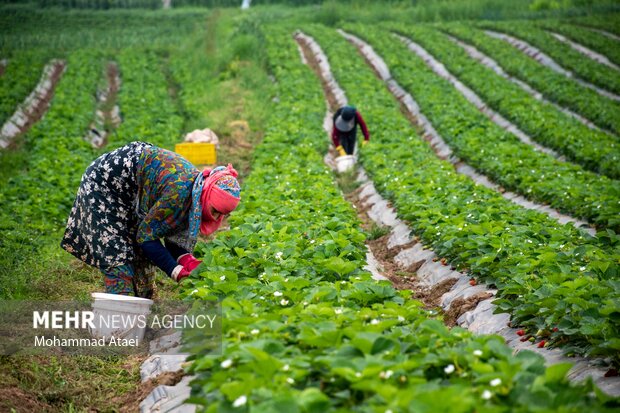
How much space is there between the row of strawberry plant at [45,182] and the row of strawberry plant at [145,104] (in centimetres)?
100

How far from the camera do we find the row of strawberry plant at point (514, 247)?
4.40 meters

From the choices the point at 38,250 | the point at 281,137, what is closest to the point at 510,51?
the point at 281,137

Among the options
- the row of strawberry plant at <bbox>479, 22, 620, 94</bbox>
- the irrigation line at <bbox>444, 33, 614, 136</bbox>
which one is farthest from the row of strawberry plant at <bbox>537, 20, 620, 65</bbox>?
the irrigation line at <bbox>444, 33, 614, 136</bbox>

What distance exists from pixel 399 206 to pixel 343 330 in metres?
5.57

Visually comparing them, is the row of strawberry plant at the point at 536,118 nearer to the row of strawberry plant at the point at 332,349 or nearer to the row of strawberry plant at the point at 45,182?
the row of strawberry plant at the point at 332,349

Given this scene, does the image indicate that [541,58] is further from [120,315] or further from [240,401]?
[240,401]

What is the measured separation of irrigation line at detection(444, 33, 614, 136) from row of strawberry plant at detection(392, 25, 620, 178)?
661 millimetres

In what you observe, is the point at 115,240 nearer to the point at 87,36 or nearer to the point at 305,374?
the point at 305,374

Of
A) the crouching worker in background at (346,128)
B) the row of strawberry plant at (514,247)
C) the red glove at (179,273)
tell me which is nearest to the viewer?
the row of strawberry plant at (514,247)

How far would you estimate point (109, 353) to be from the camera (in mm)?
5246

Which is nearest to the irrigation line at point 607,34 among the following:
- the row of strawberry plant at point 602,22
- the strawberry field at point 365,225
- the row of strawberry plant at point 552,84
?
the row of strawberry plant at point 602,22

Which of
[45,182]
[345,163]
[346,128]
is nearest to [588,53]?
[346,128]

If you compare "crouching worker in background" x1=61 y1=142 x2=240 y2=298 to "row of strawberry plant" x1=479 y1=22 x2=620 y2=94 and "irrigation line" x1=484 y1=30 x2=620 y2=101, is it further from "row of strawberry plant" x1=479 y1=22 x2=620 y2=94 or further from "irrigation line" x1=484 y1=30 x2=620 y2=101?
"row of strawberry plant" x1=479 y1=22 x2=620 y2=94

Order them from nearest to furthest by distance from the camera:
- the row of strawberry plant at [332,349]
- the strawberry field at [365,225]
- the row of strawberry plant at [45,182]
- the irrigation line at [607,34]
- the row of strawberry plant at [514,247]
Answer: the row of strawberry plant at [332,349] < the strawberry field at [365,225] < the row of strawberry plant at [514,247] < the row of strawberry plant at [45,182] < the irrigation line at [607,34]
